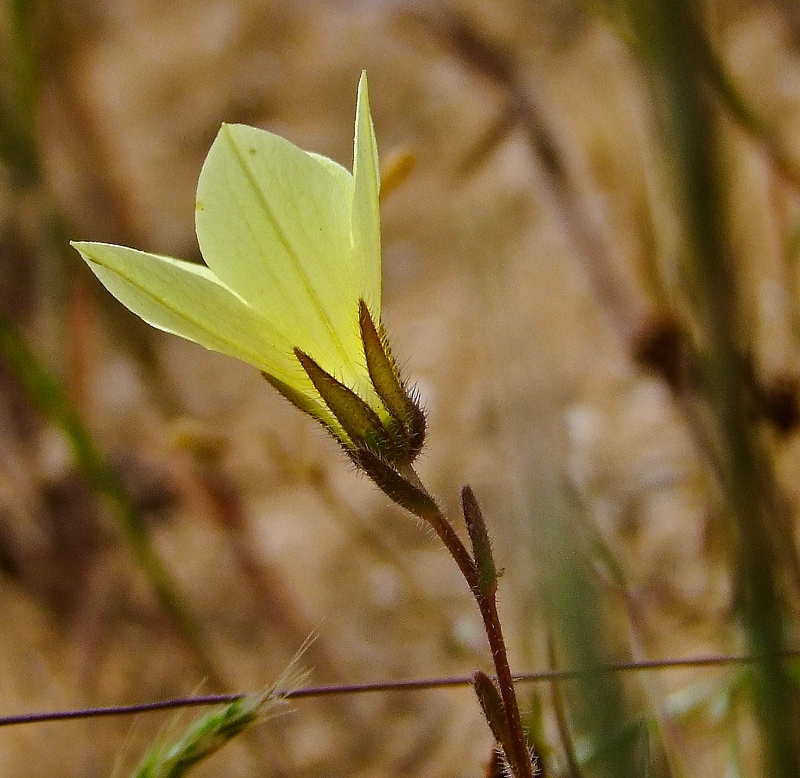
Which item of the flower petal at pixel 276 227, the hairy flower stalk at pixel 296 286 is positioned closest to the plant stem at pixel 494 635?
the hairy flower stalk at pixel 296 286

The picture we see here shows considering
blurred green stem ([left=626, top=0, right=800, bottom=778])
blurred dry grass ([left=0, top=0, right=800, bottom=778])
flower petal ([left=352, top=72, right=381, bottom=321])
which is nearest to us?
blurred green stem ([left=626, top=0, right=800, bottom=778])

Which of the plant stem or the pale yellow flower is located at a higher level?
the pale yellow flower

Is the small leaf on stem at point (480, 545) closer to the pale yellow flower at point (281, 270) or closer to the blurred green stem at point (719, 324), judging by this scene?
the pale yellow flower at point (281, 270)

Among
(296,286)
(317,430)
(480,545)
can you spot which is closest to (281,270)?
(296,286)

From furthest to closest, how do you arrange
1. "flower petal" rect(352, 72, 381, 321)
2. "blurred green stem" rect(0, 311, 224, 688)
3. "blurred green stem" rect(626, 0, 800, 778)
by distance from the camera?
1. "blurred green stem" rect(0, 311, 224, 688)
2. "flower petal" rect(352, 72, 381, 321)
3. "blurred green stem" rect(626, 0, 800, 778)

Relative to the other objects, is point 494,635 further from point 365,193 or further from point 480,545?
point 365,193

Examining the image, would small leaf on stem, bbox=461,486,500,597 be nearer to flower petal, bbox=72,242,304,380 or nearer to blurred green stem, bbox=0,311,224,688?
flower petal, bbox=72,242,304,380

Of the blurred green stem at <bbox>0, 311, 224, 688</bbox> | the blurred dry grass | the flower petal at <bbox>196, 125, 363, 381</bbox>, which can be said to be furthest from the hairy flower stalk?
the blurred green stem at <bbox>0, 311, 224, 688</bbox>
